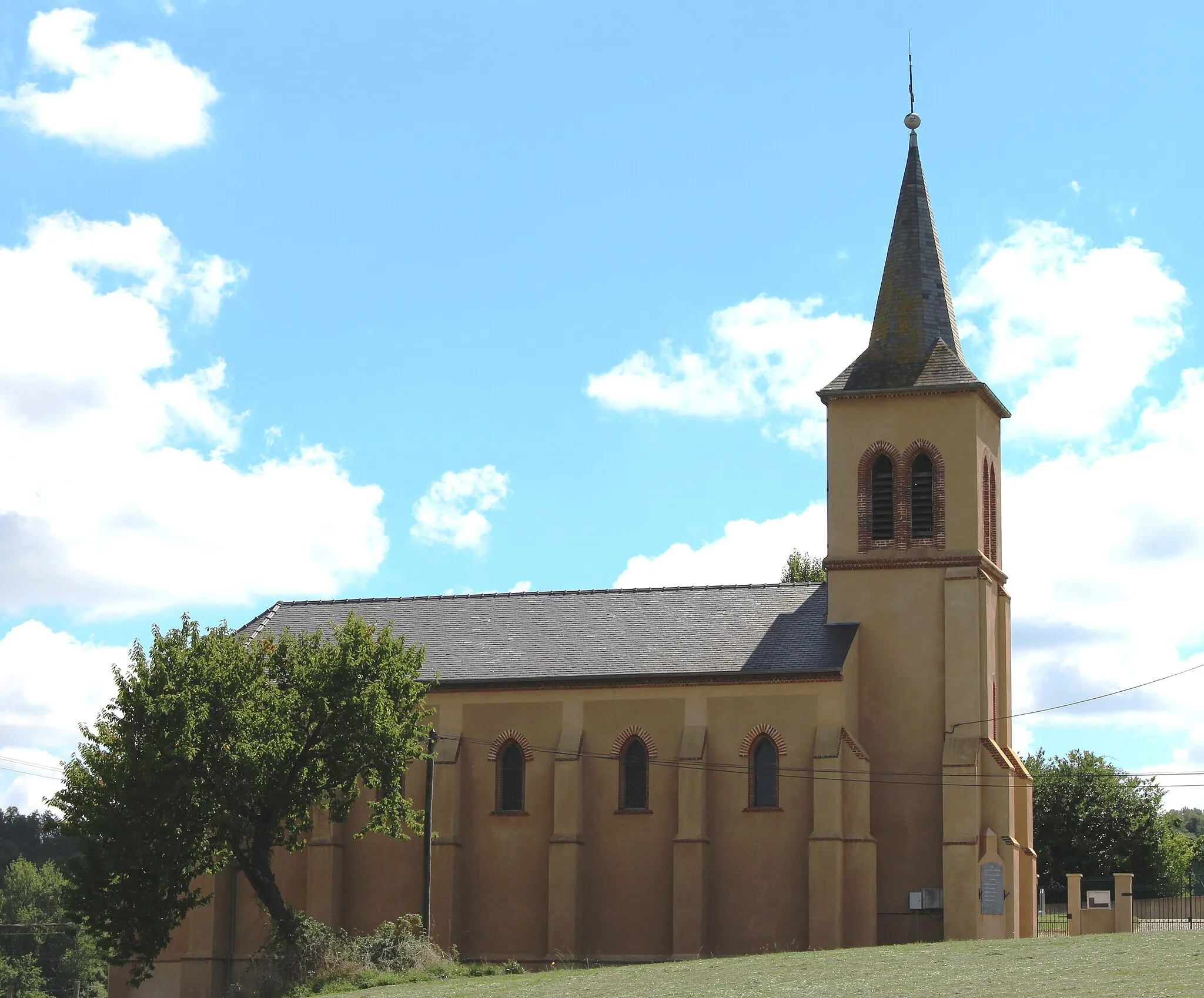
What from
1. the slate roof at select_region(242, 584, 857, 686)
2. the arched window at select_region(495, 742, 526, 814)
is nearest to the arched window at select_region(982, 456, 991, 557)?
the slate roof at select_region(242, 584, 857, 686)

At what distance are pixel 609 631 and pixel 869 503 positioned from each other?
814 cm

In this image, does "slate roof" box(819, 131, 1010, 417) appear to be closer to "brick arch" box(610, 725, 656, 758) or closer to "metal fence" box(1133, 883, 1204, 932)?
"brick arch" box(610, 725, 656, 758)

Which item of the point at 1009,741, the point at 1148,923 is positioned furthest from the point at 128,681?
the point at 1148,923

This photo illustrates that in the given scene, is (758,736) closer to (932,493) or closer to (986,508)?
(932,493)

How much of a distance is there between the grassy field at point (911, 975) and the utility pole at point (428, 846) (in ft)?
15.3

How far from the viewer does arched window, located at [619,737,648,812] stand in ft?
147

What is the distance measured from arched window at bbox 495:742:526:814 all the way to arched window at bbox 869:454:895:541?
11.3m

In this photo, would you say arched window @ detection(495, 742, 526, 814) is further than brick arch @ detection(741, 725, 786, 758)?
Yes

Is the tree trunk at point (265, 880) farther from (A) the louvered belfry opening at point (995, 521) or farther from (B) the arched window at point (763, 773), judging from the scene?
(A) the louvered belfry opening at point (995, 521)

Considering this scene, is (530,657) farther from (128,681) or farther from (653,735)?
(128,681)

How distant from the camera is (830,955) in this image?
34.2 metres

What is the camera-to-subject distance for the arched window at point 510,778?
45812mm

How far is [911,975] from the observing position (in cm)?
2819

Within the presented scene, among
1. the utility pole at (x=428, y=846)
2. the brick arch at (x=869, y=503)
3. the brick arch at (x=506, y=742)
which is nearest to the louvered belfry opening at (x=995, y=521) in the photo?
the brick arch at (x=869, y=503)
